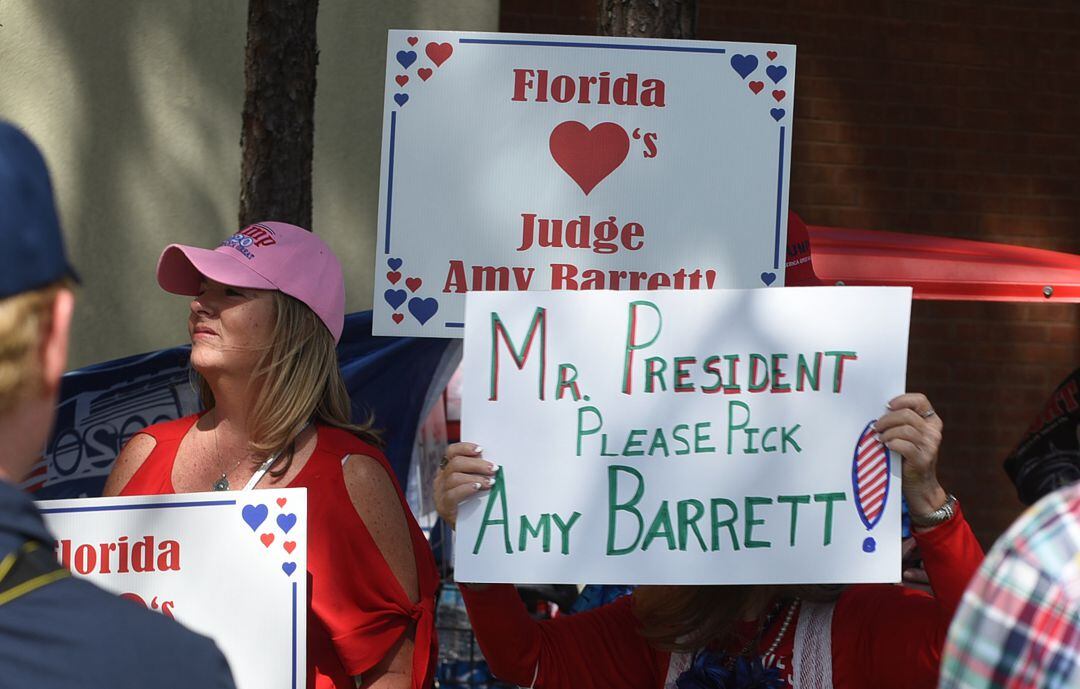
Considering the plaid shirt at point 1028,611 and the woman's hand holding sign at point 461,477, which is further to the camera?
the woman's hand holding sign at point 461,477

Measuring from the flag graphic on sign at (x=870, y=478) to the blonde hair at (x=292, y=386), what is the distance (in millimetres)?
1001

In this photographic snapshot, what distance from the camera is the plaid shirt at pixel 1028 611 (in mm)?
1220

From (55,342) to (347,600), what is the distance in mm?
1467

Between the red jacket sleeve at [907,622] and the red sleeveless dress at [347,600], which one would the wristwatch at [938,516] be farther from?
the red sleeveless dress at [347,600]

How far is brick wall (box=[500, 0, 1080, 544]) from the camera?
734cm

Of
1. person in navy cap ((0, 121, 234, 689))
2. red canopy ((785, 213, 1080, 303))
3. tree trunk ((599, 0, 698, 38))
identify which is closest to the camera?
person in navy cap ((0, 121, 234, 689))

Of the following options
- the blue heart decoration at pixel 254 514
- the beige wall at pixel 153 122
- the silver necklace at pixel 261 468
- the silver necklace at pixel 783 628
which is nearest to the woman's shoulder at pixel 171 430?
the silver necklace at pixel 261 468

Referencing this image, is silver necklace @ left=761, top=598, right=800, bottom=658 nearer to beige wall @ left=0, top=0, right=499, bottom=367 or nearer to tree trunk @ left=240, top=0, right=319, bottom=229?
tree trunk @ left=240, top=0, right=319, bottom=229

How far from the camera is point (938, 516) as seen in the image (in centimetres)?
228

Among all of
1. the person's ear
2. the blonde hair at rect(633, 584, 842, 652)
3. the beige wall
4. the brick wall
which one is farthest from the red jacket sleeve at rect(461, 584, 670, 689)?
the brick wall

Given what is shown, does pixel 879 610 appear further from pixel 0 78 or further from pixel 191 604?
pixel 0 78

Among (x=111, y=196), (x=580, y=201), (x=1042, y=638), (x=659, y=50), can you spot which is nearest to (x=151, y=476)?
(x=580, y=201)

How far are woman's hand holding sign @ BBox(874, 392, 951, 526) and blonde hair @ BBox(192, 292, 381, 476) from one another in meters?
1.06

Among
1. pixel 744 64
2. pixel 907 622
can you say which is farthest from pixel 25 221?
pixel 744 64
